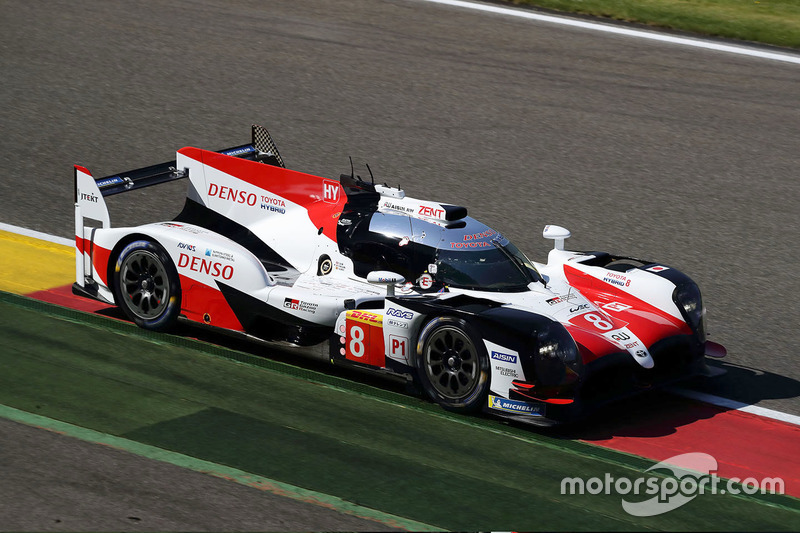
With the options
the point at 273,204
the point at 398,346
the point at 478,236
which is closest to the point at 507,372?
the point at 398,346

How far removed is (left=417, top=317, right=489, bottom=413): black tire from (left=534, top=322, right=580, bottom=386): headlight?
1.25 feet

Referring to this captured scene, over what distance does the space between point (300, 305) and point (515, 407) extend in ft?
6.45

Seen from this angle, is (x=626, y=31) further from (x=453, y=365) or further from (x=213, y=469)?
(x=213, y=469)

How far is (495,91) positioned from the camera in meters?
15.7

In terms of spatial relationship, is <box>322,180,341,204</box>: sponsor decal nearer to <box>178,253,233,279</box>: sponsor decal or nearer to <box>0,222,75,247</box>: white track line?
<box>178,253,233,279</box>: sponsor decal

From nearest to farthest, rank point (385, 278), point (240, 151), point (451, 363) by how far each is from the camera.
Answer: point (451, 363) → point (385, 278) → point (240, 151)

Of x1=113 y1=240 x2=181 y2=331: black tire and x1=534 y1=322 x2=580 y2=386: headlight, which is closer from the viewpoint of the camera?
x1=534 y1=322 x2=580 y2=386: headlight

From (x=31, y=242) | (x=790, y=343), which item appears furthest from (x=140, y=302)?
(x=790, y=343)

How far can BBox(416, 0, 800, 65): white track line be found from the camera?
1678cm

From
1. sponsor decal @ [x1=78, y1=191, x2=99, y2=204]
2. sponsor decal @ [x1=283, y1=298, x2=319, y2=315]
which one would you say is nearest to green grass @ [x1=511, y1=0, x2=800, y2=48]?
sponsor decal @ [x1=78, y1=191, x2=99, y2=204]

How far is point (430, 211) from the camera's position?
8.66 meters

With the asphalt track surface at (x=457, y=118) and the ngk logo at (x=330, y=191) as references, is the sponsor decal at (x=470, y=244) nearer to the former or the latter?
the ngk logo at (x=330, y=191)

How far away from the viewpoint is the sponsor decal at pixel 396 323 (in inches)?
314

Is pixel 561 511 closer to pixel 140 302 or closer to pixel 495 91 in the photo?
pixel 140 302
